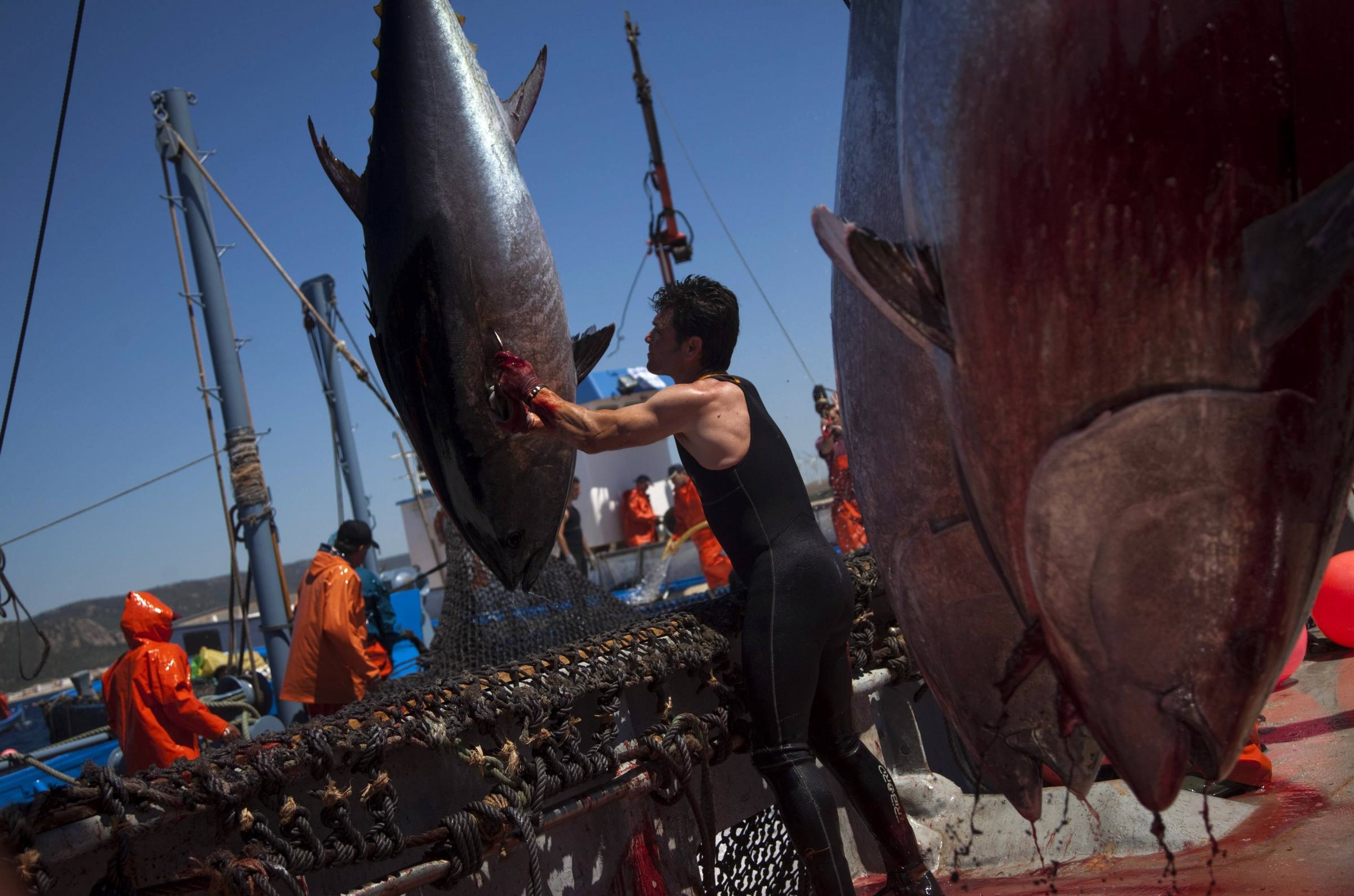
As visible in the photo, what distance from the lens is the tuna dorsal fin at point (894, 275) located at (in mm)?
887

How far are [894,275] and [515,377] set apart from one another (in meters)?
0.89

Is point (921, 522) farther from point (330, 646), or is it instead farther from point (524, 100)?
point (330, 646)

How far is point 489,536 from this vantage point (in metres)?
1.82

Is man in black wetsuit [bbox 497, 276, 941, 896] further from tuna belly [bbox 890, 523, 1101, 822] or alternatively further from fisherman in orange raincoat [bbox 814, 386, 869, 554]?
fisherman in orange raincoat [bbox 814, 386, 869, 554]

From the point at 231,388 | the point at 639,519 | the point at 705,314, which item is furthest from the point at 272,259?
the point at 639,519

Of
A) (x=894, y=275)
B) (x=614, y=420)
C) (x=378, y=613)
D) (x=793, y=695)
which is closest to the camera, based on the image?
(x=894, y=275)

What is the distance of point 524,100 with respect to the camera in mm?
2045

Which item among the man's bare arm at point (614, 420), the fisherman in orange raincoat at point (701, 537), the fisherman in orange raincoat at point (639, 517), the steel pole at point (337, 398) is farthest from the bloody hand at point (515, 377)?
the fisherman in orange raincoat at point (639, 517)

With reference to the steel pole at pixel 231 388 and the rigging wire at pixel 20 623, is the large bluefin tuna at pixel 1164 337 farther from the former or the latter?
the steel pole at pixel 231 388

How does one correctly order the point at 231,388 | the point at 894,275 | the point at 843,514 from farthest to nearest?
the point at 843,514 → the point at 231,388 → the point at 894,275

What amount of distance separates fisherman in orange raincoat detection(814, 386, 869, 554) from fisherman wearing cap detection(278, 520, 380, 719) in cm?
379

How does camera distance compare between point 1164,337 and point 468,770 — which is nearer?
point 1164,337

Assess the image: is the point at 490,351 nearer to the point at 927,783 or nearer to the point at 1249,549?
the point at 1249,549

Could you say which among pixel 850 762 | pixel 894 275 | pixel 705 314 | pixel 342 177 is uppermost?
pixel 342 177
